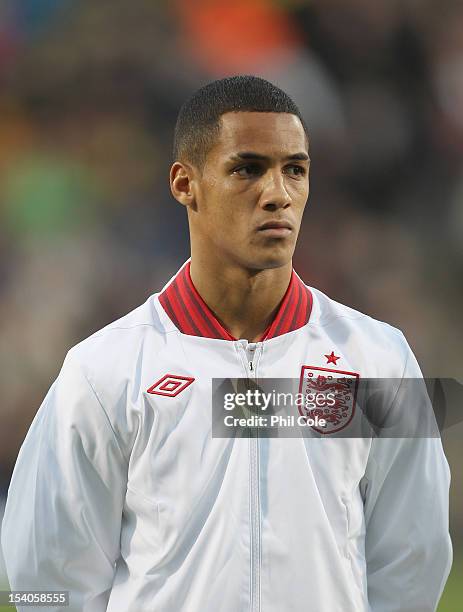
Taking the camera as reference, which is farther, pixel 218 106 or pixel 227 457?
pixel 218 106

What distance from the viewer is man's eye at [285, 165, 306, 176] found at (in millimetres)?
2027

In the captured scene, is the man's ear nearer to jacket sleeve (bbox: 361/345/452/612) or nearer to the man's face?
the man's face

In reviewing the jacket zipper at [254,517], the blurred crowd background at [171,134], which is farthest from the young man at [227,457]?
the blurred crowd background at [171,134]

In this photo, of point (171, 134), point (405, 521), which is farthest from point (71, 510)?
point (171, 134)

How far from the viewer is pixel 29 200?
5.44 metres

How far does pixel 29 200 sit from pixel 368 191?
6.07 feet

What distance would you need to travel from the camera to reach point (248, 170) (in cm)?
201

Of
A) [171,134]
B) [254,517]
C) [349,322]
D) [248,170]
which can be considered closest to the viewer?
[254,517]

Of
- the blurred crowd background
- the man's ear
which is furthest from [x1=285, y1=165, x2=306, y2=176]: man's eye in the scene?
the blurred crowd background

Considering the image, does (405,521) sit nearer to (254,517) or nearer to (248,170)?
(254,517)

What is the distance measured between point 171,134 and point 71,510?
144 inches

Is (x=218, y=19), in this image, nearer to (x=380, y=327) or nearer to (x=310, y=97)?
(x=310, y=97)

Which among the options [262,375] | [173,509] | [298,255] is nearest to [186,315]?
[262,375]

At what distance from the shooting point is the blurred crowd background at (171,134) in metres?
5.27
